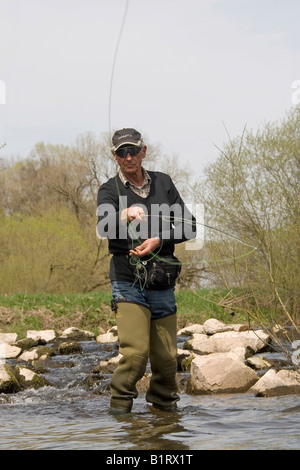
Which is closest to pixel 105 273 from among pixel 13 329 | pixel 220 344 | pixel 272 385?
pixel 13 329

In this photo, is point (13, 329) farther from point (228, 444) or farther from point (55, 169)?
point (55, 169)

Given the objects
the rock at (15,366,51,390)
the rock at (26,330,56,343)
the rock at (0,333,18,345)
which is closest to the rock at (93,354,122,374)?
the rock at (15,366,51,390)

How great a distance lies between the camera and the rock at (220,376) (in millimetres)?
7441

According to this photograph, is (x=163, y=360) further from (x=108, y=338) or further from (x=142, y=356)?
(x=108, y=338)

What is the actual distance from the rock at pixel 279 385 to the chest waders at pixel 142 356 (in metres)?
1.66

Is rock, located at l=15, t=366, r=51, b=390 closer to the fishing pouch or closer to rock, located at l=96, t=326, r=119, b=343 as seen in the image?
the fishing pouch

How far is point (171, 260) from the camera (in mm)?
5176

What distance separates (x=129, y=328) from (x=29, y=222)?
23353 millimetres

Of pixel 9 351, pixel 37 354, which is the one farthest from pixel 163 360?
pixel 9 351

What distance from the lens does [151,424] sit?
208 inches

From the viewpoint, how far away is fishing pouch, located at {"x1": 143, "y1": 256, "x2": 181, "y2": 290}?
510cm

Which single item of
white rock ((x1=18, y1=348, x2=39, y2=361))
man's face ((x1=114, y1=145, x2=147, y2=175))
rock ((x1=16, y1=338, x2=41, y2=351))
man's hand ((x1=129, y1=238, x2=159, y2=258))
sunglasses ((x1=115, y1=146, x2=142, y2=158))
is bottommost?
white rock ((x1=18, y1=348, x2=39, y2=361))

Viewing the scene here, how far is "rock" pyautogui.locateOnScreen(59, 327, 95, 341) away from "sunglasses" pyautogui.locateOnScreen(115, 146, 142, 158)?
1005 cm

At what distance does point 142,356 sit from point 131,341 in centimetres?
13
